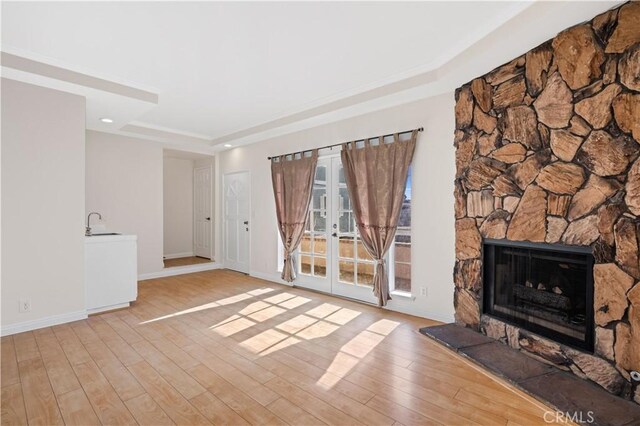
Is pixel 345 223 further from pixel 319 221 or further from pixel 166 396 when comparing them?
pixel 166 396

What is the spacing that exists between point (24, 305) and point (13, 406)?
167 centimetres

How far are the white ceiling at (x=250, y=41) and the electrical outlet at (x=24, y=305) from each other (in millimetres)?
2462

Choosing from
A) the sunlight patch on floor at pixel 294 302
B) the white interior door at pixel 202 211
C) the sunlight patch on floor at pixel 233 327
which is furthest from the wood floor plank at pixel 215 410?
the white interior door at pixel 202 211

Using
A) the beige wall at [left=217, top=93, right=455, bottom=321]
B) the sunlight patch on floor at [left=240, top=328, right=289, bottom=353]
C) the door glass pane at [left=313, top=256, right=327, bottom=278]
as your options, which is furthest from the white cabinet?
the beige wall at [left=217, top=93, right=455, bottom=321]

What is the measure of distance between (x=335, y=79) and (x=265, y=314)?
290 cm

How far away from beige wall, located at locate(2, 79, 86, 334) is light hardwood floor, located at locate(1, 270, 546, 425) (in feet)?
1.00

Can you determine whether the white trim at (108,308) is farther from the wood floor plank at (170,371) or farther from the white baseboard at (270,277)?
the white baseboard at (270,277)

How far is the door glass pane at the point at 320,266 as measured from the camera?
482cm

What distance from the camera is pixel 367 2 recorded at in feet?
7.22

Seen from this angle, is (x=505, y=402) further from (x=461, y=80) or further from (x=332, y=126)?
(x=332, y=126)

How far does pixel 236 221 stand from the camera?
649cm

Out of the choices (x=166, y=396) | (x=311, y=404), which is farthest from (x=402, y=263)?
→ (x=166, y=396)

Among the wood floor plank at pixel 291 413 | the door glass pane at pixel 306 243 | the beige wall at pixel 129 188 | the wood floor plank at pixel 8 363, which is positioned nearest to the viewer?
the wood floor plank at pixel 291 413

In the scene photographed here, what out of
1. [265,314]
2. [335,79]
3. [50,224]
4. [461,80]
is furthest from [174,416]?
[461,80]
